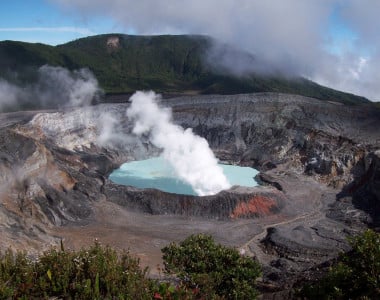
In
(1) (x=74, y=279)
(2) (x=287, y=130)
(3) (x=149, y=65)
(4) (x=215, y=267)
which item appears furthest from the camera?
(3) (x=149, y=65)

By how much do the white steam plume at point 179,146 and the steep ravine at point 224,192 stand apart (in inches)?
97.8

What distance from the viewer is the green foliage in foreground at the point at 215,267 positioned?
1941 centimetres

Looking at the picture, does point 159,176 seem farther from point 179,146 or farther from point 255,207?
point 255,207

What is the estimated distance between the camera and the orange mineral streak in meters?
44.5

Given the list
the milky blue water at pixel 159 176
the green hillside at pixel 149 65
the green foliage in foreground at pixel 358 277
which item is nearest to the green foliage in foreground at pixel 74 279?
the green foliage in foreground at pixel 358 277

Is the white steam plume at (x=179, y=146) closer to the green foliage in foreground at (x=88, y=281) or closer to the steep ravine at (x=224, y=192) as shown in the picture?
the steep ravine at (x=224, y=192)


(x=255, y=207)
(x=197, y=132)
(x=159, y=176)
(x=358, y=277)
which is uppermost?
(x=197, y=132)

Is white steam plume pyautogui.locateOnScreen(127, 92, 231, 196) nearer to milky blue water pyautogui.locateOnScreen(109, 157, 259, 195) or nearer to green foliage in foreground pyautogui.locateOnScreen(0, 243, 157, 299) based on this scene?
milky blue water pyautogui.locateOnScreen(109, 157, 259, 195)

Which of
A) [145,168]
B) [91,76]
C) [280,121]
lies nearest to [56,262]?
[145,168]

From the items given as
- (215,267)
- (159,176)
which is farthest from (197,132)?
(215,267)

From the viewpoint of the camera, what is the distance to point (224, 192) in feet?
152

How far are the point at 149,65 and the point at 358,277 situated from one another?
481 feet

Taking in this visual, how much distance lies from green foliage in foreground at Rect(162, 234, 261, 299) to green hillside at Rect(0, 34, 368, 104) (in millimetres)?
97543

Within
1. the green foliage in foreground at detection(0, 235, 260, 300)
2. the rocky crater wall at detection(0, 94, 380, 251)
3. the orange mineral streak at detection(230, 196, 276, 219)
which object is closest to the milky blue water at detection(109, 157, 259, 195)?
the rocky crater wall at detection(0, 94, 380, 251)
